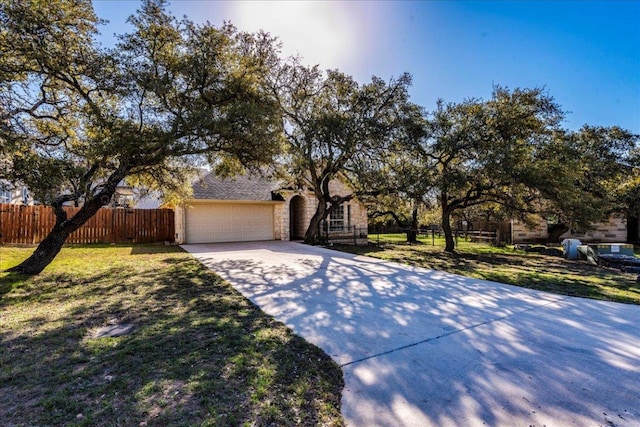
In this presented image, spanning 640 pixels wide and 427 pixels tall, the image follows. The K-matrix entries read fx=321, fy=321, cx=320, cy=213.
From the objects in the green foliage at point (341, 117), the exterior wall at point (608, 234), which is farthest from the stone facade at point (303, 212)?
the exterior wall at point (608, 234)

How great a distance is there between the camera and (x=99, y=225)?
16.1 meters

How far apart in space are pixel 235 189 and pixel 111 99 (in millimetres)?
10046

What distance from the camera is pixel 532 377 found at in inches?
120

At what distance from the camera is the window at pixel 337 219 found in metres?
19.6

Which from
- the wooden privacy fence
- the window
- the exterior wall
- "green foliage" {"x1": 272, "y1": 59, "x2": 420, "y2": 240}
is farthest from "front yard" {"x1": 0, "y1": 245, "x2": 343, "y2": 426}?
the exterior wall

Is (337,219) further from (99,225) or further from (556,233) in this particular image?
(556,233)

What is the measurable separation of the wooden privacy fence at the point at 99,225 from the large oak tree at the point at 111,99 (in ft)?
25.6

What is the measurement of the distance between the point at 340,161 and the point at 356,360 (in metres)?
11.7

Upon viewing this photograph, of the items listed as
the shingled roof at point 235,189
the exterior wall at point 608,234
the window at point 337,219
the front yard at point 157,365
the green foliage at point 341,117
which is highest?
the green foliage at point 341,117

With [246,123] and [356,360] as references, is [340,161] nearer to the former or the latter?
[246,123]

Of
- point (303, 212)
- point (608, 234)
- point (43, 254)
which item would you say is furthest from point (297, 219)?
point (608, 234)

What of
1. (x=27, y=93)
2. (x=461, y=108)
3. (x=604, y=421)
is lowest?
(x=604, y=421)

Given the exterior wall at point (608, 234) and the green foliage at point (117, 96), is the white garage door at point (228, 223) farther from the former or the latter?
the exterior wall at point (608, 234)

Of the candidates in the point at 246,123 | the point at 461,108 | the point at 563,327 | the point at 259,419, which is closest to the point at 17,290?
the point at 246,123
